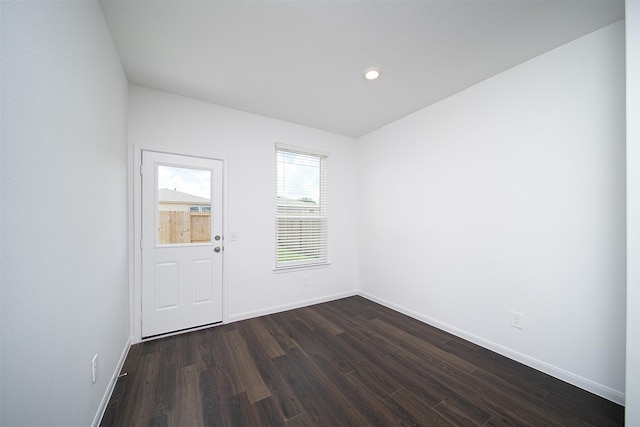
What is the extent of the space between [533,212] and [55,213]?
3.29 m

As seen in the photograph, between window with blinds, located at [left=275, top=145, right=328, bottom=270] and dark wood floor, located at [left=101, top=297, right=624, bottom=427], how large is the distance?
120 cm

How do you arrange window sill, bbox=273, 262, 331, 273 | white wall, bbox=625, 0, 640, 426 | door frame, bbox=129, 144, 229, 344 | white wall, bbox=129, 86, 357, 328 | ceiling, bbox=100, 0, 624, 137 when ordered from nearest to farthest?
white wall, bbox=625, 0, 640, 426
ceiling, bbox=100, 0, 624, 137
door frame, bbox=129, 144, 229, 344
white wall, bbox=129, 86, 357, 328
window sill, bbox=273, 262, 331, 273

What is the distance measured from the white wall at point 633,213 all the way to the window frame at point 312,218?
2983 mm

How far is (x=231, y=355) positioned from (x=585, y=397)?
2.90 m

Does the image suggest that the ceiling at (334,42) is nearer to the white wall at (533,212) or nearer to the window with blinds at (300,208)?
the white wall at (533,212)

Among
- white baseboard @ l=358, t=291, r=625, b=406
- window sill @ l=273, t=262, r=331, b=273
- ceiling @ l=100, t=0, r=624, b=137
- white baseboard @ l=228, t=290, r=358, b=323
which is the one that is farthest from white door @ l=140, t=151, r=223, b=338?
white baseboard @ l=358, t=291, r=625, b=406

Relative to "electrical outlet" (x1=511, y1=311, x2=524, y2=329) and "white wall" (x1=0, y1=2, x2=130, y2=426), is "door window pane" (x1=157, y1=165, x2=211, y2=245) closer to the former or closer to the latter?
"white wall" (x1=0, y1=2, x2=130, y2=426)

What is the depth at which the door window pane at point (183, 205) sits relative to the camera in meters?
2.63

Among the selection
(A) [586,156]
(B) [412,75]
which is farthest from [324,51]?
(A) [586,156]

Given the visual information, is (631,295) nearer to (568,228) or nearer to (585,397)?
(568,228)

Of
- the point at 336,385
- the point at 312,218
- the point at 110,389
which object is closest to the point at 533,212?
the point at 336,385

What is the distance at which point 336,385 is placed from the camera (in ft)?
6.06

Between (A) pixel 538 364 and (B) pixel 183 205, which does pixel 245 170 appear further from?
(A) pixel 538 364

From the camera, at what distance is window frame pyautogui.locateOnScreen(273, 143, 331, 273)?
3393 millimetres
